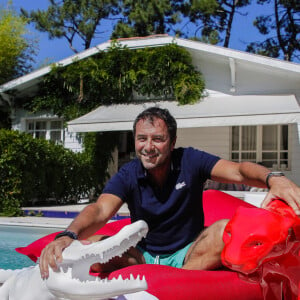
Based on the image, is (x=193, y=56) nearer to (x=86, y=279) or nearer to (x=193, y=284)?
(x=193, y=284)

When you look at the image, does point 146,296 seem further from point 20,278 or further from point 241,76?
point 241,76

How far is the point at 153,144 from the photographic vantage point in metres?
2.83

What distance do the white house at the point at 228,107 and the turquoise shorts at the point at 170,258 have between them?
6.77 m

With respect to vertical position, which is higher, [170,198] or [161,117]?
[161,117]

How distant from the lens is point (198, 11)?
77.4 feet

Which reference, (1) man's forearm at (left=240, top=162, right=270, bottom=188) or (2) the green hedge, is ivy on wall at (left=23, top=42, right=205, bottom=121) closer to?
(2) the green hedge

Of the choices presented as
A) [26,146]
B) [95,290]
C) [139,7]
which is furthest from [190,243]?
[139,7]

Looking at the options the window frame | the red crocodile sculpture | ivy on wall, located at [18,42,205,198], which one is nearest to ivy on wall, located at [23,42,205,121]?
ivy on wall, located at [18,42,205,198]

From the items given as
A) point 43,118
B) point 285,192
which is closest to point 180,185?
point 285,192

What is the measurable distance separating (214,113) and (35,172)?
4104 mm

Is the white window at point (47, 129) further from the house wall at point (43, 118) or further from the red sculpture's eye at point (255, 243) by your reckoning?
the red sculpture's eye at point (255, 243)

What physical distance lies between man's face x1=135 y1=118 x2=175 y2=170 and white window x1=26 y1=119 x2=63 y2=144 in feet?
34.7

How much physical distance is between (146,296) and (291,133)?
1000cm

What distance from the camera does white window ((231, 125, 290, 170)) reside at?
38.8 feet
